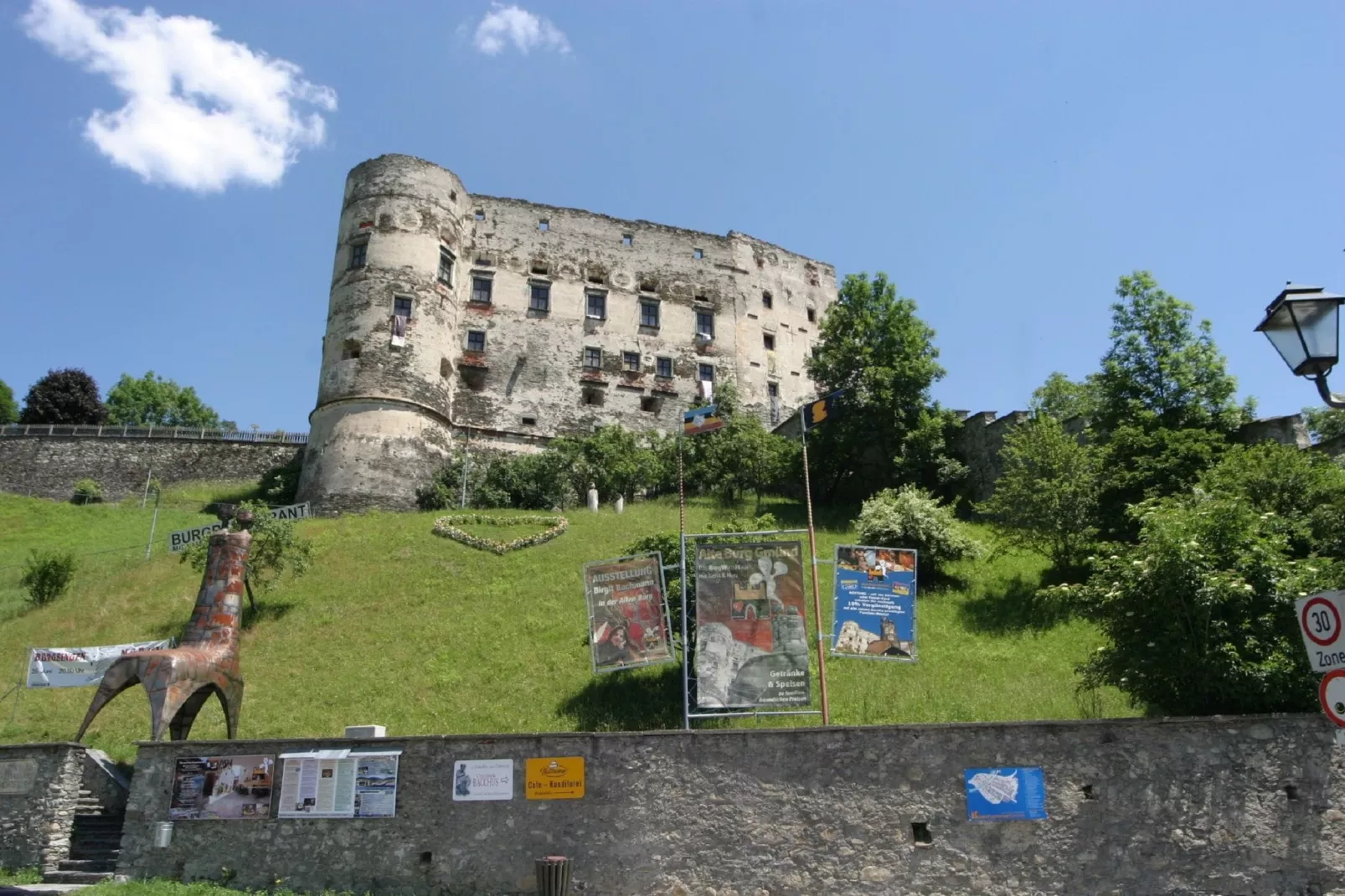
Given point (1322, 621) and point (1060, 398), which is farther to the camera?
point (1060, 398)

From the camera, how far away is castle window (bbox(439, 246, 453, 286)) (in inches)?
1818

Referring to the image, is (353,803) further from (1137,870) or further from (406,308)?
(406,308)

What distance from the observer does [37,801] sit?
47.2 feet

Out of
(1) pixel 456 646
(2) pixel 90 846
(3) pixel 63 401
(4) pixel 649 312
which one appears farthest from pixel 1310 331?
(3) pixel 63 401

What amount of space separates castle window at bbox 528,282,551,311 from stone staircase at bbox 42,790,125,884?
38151 millimetres

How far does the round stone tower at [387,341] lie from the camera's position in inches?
1586

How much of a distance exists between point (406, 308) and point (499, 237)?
9.41 metres

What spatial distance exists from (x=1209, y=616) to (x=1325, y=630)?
6.87m

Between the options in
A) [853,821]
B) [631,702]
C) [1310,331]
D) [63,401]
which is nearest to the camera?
[1310,331]

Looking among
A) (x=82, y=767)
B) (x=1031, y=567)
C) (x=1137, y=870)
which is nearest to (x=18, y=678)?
(x=82, y=767)

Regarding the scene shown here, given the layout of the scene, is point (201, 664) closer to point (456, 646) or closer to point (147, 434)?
point (456, 646)

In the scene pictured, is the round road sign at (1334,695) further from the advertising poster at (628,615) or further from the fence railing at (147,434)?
the fence railing at (147,434)

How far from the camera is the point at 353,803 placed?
13.2m

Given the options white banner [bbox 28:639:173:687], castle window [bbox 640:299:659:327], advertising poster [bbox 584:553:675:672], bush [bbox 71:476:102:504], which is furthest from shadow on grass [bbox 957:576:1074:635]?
bush [bbox 71:476:102:504]
